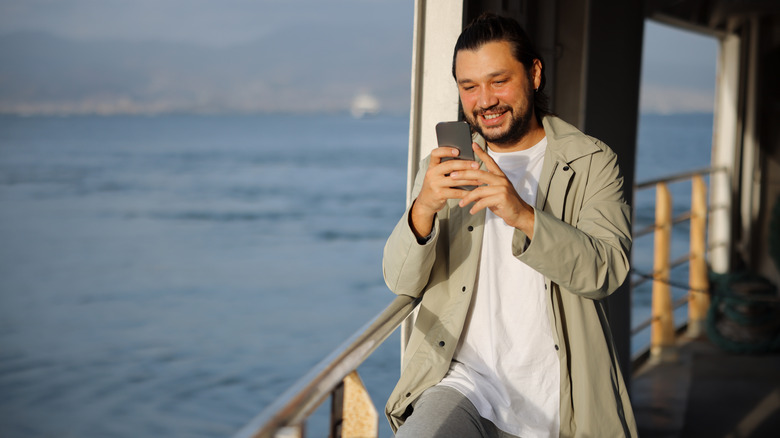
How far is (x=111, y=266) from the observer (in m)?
20.8

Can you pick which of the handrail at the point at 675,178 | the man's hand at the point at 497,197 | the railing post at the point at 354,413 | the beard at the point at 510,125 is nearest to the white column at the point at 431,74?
the beard at the point at 510,125

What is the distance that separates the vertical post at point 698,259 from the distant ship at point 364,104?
28622mm

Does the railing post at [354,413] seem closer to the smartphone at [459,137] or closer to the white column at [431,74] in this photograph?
the smartphone at [459,137]

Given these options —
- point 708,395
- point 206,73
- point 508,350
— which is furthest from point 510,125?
point 206,73

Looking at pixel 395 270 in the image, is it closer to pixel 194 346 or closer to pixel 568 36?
pixel 568 36

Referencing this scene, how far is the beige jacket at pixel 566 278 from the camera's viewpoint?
1.18 m

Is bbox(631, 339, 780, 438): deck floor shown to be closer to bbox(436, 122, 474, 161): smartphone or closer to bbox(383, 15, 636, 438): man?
bbox(383, 15, 636, 438): man

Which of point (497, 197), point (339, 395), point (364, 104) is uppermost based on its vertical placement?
point (364, 104)

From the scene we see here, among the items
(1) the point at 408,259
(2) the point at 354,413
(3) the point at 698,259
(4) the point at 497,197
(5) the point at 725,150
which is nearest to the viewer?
(2) the point at 354,413

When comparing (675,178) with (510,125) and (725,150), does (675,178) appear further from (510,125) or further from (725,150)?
(510,125)

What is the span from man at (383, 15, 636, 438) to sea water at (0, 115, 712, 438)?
9.50 m

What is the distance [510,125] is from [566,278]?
0.33 meters

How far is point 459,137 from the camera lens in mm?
1164

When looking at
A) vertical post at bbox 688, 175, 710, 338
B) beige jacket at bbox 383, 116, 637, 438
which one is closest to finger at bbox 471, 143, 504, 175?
beige jacket at bbox 383, 116, 637, 438
